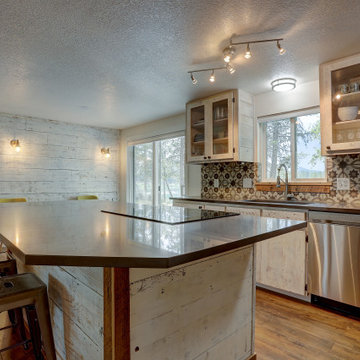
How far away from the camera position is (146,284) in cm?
103

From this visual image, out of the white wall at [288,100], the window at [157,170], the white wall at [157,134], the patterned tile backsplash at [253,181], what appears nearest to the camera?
the patterned tile backsplash at [253,181]

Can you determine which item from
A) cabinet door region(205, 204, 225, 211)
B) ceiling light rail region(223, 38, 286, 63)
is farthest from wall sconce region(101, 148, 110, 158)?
ceiling light rail region(223, 38, 286, 63)

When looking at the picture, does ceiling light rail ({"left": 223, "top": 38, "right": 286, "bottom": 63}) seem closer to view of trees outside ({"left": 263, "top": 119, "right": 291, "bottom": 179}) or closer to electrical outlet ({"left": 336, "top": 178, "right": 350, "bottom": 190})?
view of trees outside ({"left": 263, "top": 119, "right": 291, "bottom": 179})

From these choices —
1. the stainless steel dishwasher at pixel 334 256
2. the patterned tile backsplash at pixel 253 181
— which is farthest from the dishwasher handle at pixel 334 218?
the patterned tile backsplash at pixel 253 181

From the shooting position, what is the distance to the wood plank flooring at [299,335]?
1723mm

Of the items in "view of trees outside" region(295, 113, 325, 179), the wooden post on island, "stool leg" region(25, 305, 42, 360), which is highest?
"view of trees outside" region(295, 113, 325, 179)

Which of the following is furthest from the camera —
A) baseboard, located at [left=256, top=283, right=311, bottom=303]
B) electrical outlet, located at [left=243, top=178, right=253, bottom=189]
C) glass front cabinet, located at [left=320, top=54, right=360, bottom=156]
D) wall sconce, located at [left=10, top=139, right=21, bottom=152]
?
wall sconce, located at [left=10, top=139, right=21, bottom=152]

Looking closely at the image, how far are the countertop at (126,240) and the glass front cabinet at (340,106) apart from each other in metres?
1.47

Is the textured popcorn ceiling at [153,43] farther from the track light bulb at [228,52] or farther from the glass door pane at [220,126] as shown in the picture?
the glass door pane at [220,126]

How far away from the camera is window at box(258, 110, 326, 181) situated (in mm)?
2989

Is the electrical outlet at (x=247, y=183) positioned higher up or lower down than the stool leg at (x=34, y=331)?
higher up

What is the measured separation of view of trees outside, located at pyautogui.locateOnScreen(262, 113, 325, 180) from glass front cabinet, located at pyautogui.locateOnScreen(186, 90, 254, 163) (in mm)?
273

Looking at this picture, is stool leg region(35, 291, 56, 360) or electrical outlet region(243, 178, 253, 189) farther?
electrical outlet region(243, 178, 253, 189)

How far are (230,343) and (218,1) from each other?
1961mm
